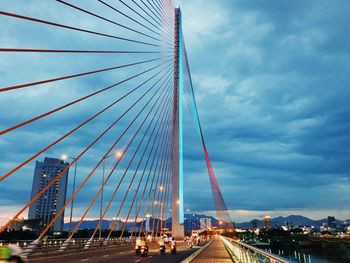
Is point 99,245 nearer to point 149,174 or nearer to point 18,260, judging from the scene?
point 149,174

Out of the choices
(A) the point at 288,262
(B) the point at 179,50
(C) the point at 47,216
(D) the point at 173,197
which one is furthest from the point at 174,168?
(C) the point at 47,216

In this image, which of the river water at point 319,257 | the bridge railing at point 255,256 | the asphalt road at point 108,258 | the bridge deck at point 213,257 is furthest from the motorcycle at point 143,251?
the river water at point 319,257

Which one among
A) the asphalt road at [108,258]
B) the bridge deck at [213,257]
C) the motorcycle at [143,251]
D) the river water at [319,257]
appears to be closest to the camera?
the bridge deck at [213,257]

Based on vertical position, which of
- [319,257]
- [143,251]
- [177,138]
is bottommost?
[319,257]

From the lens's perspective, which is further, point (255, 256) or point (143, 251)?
point (143, 251)

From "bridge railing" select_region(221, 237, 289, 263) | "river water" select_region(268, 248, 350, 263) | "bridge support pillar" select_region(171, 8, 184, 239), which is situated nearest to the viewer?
"bridge railing" select_region(221, 237, 289, 263)

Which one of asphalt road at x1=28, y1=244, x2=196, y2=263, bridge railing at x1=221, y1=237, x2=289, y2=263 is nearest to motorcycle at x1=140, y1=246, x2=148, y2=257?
asphalt road at x1=28, y1=244, x2=196, y2=263

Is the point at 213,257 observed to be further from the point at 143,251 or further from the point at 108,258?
the point at 108,258

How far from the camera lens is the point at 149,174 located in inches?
1243

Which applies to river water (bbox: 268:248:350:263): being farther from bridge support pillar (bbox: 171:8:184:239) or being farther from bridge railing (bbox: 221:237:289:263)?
bridge railing (bbox: 221:237:289:263)

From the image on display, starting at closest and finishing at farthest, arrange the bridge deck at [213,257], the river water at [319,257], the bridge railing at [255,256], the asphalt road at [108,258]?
the bridge railing at [255,256]
the bridge deck at [213,257]
the asphalt road at [108,258]
the river water at [319,257]

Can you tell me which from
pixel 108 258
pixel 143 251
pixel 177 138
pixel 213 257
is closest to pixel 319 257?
pixel 177 138

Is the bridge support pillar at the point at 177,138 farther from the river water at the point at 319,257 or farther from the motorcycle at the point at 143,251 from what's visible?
the river water at the point at 319,257

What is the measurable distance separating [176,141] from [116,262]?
21.0 meters
